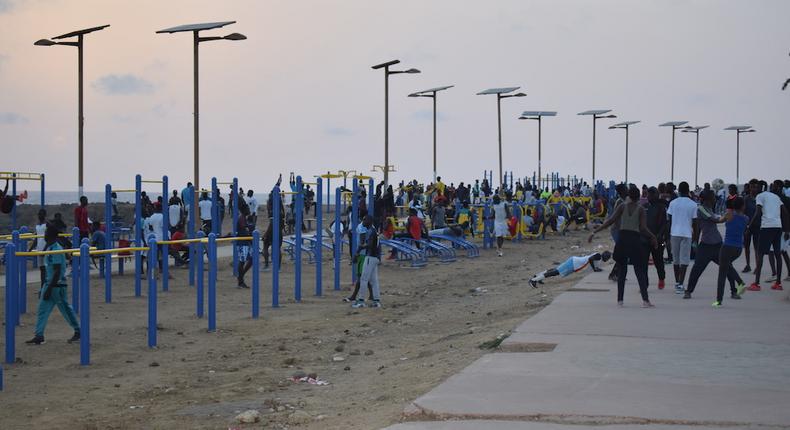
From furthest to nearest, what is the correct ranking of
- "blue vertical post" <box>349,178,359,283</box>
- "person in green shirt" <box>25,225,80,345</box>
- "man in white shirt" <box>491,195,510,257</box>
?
"man in white shirt" <box>491,195,510,257</box>
"blue vertical post" <box>349,178,359,283</box>
"person in green shirt" <box>25,225,80,345</box>

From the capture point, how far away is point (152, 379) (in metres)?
12.0

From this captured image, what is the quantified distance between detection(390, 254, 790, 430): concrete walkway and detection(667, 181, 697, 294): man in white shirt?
1.93 m

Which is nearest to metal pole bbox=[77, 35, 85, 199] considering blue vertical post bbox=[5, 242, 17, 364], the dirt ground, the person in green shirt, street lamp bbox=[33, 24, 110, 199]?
street lamp bbox=[33, 24, 110, 199]

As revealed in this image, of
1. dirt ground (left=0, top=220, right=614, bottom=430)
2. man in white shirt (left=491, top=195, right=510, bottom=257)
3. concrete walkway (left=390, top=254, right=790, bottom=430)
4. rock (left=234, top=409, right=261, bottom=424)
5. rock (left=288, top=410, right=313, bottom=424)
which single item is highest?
man in white shirt (left=491, top=195, right=510, bottom=257)

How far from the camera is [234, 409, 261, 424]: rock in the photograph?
363 inches

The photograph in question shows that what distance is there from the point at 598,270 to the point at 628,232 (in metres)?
7.26

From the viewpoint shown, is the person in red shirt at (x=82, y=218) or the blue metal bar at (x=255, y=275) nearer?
the blue metal bar at (x=255, y=275)

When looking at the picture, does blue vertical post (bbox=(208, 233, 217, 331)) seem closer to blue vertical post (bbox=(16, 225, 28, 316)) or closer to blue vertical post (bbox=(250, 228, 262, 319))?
blue vertical post (bbox=(250, 228, 262, 319))

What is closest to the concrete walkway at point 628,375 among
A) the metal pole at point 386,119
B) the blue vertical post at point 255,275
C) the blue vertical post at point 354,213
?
the blue vertical post at point 255,275

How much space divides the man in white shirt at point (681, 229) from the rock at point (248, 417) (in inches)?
356

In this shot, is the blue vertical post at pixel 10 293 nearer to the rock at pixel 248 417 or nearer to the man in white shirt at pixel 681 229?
the rock at pixel 248 417

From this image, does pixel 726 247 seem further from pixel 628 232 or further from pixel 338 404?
pixel 338 404

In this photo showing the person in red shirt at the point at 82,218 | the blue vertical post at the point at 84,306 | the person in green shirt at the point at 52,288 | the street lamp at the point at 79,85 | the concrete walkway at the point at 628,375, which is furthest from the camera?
the street lamp at the point at 79,85

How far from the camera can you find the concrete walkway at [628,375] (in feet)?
25.1
